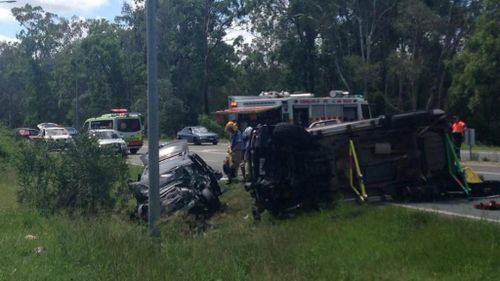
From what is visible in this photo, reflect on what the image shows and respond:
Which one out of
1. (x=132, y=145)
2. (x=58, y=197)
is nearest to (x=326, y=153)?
(x=58, y=197)

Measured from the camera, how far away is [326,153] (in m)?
12.0

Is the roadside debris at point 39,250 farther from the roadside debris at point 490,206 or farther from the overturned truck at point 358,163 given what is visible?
the roadside debris at point 490,206

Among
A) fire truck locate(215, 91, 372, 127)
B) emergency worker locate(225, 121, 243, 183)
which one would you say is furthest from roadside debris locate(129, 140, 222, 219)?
fire truck locate(215, 91, 372, 127)

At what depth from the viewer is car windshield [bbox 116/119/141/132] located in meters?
38.2

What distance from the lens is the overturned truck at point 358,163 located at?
38.6 ft

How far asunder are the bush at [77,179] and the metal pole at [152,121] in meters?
2.66

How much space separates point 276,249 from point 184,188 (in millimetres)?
4341

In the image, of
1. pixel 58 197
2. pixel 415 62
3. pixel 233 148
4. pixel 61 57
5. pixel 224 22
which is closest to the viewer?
pixel 58 197

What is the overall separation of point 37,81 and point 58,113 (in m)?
4.36

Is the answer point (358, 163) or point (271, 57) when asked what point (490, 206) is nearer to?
point (358, 163)

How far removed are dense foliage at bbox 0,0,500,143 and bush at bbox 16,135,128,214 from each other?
31.3m

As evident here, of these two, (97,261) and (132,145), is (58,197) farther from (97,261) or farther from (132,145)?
(132,145)

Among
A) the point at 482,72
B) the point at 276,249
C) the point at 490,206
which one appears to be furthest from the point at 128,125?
the point at 276,249

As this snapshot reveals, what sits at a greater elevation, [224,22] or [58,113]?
[224,22]
